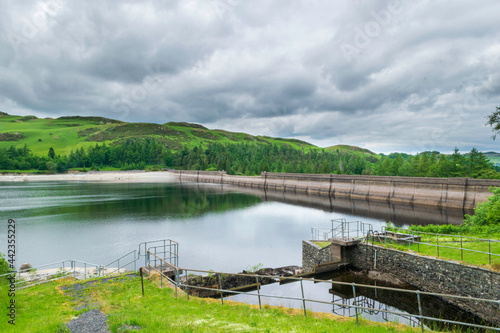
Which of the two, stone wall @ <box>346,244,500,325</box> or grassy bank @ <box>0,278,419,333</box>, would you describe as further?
stone wall @ <box>346,244,500,325</box>

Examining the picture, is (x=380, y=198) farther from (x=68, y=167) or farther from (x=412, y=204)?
(x=68, y=167)

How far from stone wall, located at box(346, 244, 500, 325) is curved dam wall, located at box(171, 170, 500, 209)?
1343 inches

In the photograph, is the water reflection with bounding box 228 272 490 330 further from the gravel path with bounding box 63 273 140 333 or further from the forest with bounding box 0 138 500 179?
the forest with bounding box 0 138 500 179

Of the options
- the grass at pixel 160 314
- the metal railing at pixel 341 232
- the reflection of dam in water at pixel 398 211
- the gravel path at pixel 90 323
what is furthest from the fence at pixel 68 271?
the reflection of dam in water at pixel 398 211

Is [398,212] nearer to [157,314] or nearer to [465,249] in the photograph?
[465,249]

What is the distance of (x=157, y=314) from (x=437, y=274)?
14.4 meters

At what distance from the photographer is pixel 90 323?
9.18 meters

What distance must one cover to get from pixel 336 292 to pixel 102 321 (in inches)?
544

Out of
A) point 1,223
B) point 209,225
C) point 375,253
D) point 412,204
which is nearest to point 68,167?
point 1,223

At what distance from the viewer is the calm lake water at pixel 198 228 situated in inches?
1002

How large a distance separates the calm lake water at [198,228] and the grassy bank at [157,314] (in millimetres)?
6203

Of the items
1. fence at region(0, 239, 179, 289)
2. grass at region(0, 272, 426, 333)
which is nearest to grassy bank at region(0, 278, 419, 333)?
grass at region(0, 272, 426, 333)

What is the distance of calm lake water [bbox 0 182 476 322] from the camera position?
83.5 feet

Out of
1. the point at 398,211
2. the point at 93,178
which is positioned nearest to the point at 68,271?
the point at 398,211
